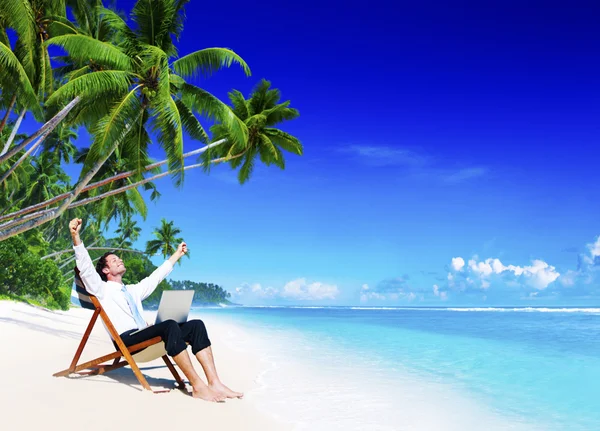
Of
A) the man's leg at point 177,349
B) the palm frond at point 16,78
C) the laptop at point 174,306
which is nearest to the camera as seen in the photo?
the man's leg at point 177,349

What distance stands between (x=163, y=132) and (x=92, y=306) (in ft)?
23.0

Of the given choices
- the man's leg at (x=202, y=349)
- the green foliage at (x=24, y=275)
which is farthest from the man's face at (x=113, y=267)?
the green foliage at (x=24, y=275)

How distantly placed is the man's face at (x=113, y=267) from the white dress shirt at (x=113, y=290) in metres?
0.10

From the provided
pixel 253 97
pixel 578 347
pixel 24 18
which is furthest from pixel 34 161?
pixel 578 347

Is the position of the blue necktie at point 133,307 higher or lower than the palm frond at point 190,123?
lower

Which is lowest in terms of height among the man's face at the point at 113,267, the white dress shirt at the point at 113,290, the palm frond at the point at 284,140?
the white dress shirt at the point at 113,290

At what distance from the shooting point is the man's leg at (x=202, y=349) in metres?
4.45

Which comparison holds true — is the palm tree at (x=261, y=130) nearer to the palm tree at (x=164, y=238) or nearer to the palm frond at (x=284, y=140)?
the palm frond at (x=284, y=140)

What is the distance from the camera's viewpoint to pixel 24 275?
65.8 feet

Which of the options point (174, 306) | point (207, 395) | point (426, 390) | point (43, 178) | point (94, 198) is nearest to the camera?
point (207, 395)

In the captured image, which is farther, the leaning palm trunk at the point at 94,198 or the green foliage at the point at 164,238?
the green foliage at the point at 164,238

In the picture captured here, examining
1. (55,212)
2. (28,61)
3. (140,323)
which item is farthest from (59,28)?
(140,323)

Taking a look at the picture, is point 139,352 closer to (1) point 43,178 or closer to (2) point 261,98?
(2) point 261,98

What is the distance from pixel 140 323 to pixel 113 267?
60cm
